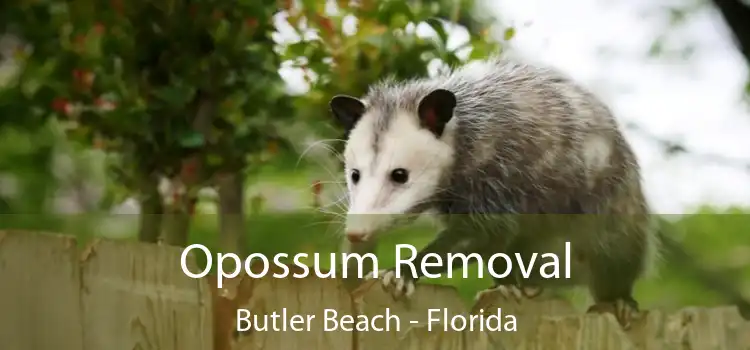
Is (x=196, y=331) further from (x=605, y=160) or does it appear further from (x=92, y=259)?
(x=605, y=160)

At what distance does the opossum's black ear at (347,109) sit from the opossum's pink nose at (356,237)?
127 millimetres

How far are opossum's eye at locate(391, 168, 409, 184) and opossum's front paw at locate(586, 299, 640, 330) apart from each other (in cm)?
26

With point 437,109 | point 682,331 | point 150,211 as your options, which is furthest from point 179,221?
point 682,331

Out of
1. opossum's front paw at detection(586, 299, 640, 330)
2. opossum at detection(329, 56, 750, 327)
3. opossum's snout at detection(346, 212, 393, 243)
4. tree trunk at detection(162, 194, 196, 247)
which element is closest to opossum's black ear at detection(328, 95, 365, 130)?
opossum at detection(329, 56, 750, 327)

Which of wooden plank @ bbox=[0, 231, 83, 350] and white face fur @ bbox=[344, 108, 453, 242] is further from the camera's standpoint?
wooden plank @ bbox=[0, 231, 83, 350]

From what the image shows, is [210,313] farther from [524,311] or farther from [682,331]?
[682,331]

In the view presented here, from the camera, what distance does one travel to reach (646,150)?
914 millimetres

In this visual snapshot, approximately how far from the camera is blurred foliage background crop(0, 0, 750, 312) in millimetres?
945

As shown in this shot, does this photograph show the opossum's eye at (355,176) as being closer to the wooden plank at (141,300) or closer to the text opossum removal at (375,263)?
the text opossum removal at (375,263)

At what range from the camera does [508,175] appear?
34.3 inches

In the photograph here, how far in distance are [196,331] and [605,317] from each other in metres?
0.48

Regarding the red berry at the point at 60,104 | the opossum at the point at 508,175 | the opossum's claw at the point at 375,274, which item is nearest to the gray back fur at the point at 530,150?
the opossum at the point at 508,175

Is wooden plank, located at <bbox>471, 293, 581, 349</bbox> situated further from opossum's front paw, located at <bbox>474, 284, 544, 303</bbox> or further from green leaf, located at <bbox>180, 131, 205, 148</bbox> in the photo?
green leaf, located at <bbox>180, 131, 205, 148</bbox>

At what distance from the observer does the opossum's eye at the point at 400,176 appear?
0.87m
